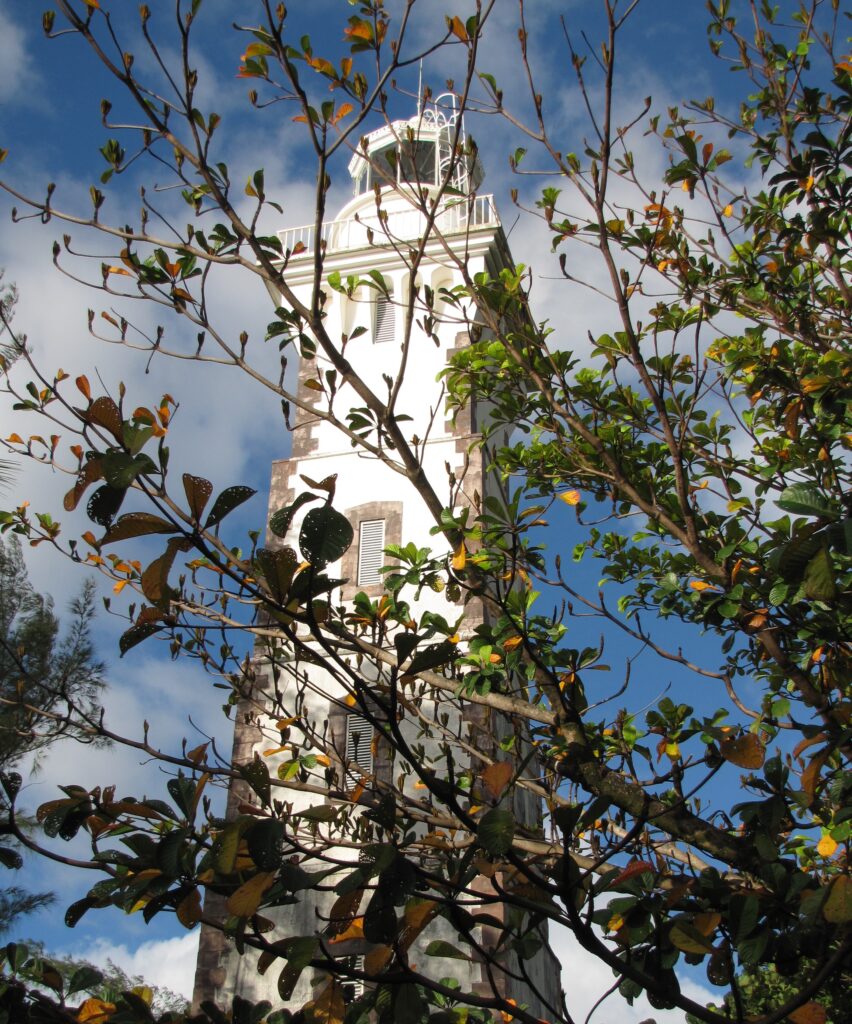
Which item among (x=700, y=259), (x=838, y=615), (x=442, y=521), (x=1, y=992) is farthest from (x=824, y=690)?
(x=1, y=992)

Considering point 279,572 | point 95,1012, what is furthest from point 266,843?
point 95,1012

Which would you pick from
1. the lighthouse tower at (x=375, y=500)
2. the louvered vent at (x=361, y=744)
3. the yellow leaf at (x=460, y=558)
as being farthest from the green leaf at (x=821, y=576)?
the louvered vent at (x=361, y=744)

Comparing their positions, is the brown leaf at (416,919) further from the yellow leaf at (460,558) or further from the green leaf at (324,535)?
the yellow leaf at (460,558)

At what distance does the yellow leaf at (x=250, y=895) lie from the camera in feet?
7.51

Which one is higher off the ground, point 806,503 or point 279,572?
point 806,503

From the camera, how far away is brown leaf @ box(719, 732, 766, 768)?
2795 mm

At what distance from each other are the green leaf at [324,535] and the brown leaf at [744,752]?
1442mm

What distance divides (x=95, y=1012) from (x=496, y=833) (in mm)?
1622

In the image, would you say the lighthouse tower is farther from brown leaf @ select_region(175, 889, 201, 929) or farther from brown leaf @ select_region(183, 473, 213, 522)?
brown leaf @ select_region(183, 473, 213, 522)

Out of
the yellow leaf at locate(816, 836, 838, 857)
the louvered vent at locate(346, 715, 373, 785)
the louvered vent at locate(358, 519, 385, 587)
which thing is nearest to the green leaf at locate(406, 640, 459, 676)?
the yellow leaf at locate(816, 836, 838, 857)

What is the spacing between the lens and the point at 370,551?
12438 mm

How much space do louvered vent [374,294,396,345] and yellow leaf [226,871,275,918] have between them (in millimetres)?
12775

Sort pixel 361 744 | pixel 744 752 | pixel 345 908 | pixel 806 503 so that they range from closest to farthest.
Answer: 1. pixel 345 908
2. pixel 806 503
3. pixel 744 752
4. pixel 361 744

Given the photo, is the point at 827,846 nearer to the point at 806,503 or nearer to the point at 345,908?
the point at 806,503
